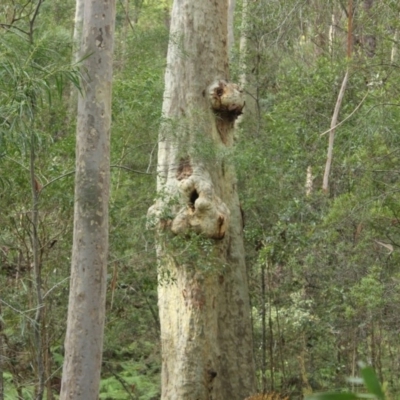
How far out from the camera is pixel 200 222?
10266mm

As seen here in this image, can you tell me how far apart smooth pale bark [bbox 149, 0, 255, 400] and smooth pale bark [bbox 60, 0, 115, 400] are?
189 centimetres

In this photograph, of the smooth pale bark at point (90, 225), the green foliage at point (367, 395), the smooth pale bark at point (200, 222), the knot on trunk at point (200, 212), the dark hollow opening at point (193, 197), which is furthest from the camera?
the dark hollow opening at point (193, 197)

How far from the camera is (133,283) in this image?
11.8 meters

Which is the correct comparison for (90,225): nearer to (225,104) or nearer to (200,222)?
(200,222)

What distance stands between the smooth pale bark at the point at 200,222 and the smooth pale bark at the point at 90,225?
1894 mm

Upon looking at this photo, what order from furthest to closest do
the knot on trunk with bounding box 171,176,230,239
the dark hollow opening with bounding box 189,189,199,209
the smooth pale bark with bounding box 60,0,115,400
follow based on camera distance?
the dark hollow opening with bounding box 189,189,199,209 → the knot on trunk with bounding box 171,176,230,239 → the smooth pale bark with bounding box 60,0,115,400

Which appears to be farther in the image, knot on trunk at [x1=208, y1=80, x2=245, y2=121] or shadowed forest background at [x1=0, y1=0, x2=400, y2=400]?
knot on trunk at [x1=208, y1=80, x2=245, y2=121]

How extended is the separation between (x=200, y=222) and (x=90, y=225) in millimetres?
2326

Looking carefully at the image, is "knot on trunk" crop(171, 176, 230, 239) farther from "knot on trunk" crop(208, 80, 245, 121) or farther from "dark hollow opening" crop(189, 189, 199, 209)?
"knot on trunk" crop(208, 80, 245, 121)

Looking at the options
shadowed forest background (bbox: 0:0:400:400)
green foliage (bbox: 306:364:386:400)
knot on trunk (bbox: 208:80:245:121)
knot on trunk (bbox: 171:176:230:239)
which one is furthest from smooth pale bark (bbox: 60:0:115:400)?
green foliage (bbox: 306:364:386:400)

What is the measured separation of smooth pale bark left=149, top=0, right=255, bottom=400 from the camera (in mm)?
10375

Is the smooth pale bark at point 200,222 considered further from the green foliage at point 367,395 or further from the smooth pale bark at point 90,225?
the green foliage at point 367,395

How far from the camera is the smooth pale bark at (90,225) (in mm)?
8133

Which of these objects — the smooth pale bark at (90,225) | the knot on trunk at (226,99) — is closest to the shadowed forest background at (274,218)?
the smooth pale bark at (90,225)
